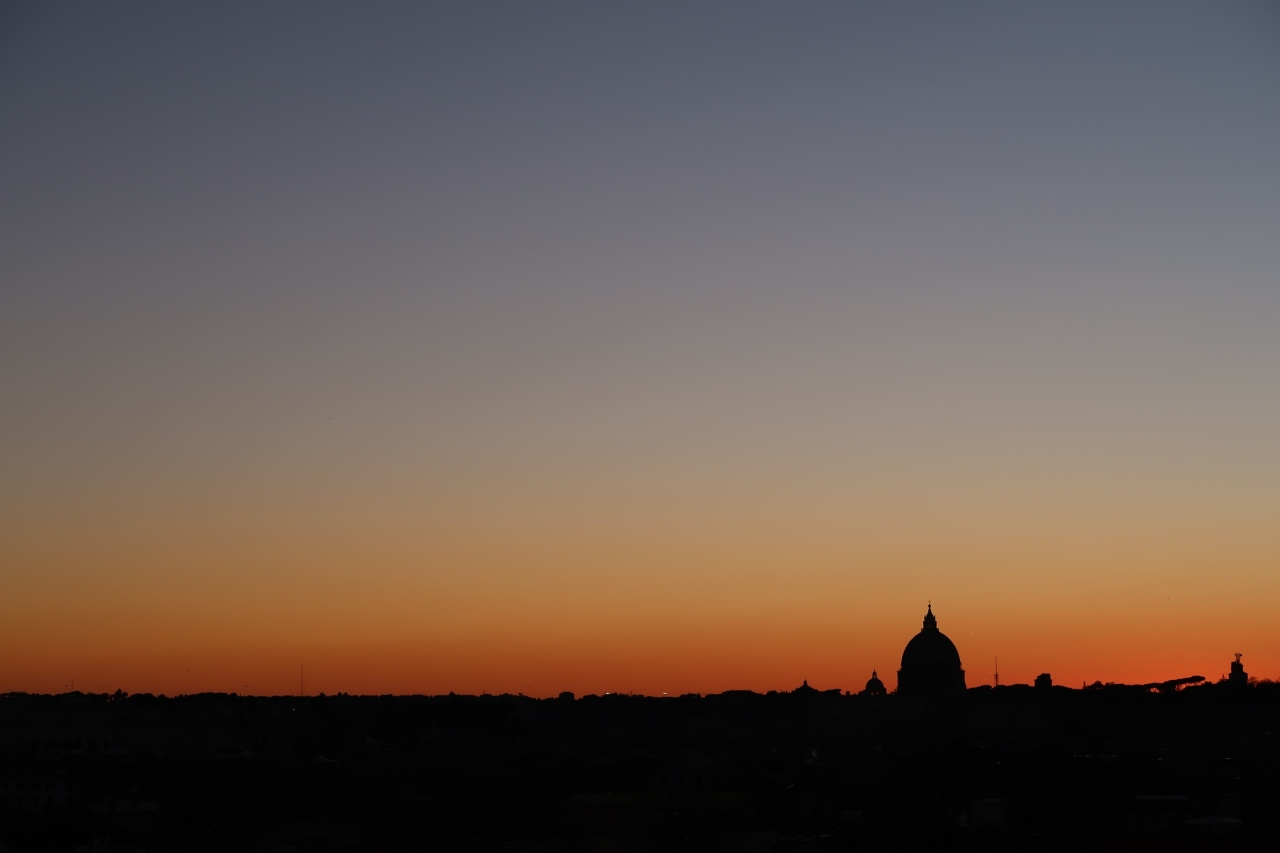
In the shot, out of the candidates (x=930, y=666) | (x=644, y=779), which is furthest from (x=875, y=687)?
(x=644, y=779)

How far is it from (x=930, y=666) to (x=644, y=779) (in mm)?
46890

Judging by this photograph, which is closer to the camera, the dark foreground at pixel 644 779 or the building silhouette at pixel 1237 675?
the dark foreground at pixel 644 779

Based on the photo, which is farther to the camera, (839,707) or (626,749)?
(839,707)

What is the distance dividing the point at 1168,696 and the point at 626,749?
29874 mm

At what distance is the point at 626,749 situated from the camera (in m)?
79.1

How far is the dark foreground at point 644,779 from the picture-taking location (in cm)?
4409

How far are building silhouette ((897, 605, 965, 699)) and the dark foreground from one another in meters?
8.94

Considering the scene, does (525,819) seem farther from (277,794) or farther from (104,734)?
(104,734)

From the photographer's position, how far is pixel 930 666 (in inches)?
4080

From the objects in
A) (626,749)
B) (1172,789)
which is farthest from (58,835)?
(626,749)

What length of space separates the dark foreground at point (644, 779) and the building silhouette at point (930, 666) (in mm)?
8935

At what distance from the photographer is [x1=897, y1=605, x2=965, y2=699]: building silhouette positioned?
102 m

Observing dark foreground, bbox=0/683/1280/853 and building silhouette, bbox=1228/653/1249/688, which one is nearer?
dark foreground, bbox=0/683/1280/853

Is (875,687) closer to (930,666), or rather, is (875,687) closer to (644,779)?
(930,666)
